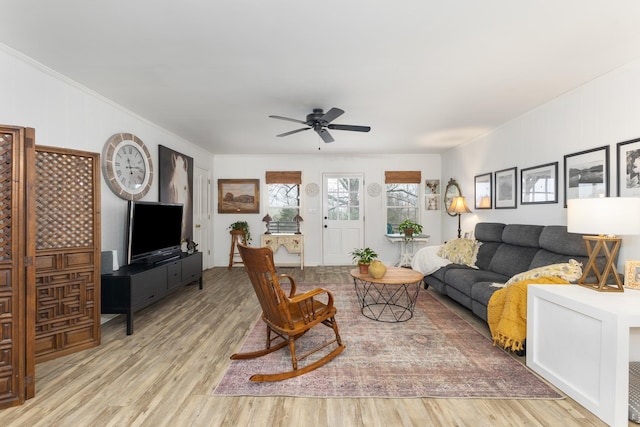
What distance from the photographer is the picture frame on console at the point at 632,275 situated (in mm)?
2158

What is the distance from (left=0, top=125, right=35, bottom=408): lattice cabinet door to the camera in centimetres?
183

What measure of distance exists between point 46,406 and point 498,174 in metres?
5.25

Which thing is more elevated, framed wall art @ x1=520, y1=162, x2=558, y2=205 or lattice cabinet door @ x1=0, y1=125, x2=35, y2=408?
framed wall art @ x1=520, y1=162, x2=558, y2=205

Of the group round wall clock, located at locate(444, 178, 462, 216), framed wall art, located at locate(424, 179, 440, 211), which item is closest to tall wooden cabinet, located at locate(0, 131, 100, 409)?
round wall clock, located at locate(444, 178, 462, 216)

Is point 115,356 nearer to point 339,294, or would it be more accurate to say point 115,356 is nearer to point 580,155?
point 339,294

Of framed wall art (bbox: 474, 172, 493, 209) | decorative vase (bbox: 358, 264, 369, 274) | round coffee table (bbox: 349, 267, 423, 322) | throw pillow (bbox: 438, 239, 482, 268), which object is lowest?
round coffee table (bbox: 349, 267, 423, 322)

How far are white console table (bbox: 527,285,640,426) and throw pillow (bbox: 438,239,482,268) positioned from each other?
1.81 metres

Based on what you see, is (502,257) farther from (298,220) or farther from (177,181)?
(177,181)

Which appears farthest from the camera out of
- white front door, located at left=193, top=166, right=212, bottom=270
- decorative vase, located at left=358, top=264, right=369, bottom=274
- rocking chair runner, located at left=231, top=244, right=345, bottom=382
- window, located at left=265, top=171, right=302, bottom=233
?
window, located at left=265, top=171, right=302, bottom=233

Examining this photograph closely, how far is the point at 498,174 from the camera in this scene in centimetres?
434

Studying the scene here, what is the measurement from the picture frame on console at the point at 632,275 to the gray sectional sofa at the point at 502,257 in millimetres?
375

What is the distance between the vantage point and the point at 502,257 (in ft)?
11.8

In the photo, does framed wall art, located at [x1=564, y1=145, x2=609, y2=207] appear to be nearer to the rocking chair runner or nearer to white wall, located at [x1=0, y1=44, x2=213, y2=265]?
the rocking chair runner

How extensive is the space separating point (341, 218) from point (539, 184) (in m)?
3.61
